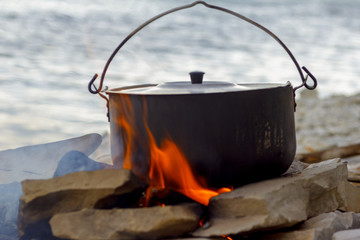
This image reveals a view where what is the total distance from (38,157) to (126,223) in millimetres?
1260

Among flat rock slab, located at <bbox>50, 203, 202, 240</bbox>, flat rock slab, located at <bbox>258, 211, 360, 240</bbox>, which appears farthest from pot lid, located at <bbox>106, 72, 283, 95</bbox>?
flat rock slab, located at <bbox>258, 211, 360, 240</bbox>

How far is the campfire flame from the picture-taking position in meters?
1.93

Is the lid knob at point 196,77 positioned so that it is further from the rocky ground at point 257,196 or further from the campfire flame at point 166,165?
the rocky ground at point 257,196

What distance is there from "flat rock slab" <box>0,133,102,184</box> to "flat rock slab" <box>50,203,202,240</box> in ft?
3.11

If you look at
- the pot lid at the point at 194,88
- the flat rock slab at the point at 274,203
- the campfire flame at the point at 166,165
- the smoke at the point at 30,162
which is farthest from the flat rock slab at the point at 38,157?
the flat rock slab at the point at 274,203

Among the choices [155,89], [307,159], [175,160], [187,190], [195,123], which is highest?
[155,89]

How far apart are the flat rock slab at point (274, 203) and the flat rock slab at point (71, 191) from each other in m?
0.37

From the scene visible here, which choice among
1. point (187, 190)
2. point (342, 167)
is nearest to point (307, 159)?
point (342, 167)

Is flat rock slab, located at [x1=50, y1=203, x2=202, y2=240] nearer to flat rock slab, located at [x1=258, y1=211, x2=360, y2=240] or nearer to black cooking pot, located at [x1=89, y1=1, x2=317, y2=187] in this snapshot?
black cooking pot, located at [x1=89, y1=1, x2=317, y2=187]

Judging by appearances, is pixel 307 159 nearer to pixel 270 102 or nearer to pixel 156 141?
pixel 270 102

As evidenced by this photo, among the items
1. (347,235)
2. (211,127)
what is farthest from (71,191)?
(347,235)

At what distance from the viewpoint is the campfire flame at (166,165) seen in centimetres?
193

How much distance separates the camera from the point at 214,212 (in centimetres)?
194

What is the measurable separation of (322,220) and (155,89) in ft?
3.23
